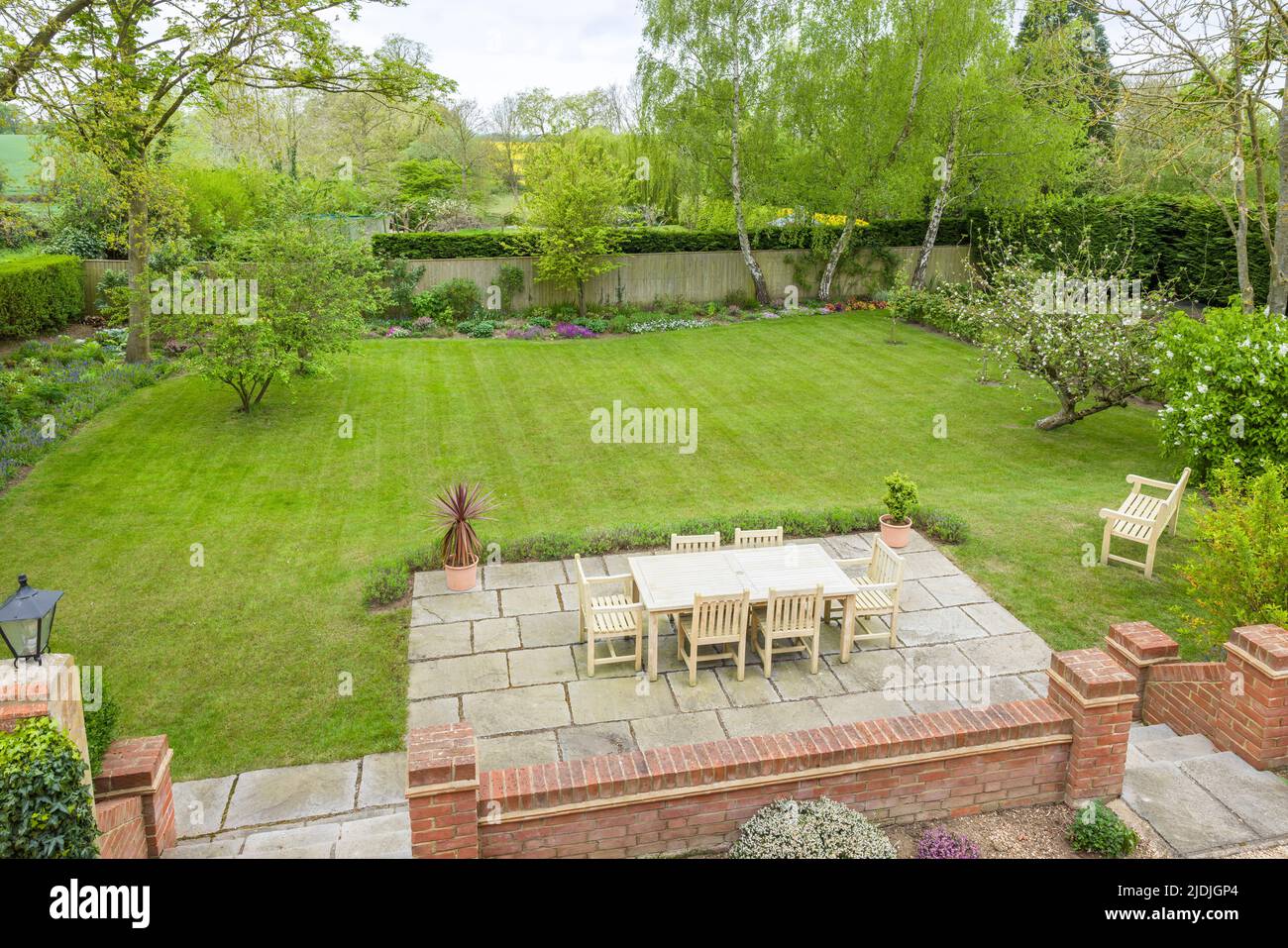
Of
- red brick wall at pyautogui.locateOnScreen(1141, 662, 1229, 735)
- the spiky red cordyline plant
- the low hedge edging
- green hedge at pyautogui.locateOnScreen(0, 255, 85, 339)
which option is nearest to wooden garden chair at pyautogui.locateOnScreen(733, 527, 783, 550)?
the low hedge edging

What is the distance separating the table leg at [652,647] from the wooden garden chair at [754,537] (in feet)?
6.15

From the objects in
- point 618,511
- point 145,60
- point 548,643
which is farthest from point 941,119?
point 548,643

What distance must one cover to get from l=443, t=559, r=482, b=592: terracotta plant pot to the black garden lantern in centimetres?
463

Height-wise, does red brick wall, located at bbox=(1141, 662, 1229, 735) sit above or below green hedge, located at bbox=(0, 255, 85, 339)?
below

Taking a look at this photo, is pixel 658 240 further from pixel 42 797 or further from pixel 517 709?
pixel 42 797

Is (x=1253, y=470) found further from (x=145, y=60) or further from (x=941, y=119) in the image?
(x=145, y=60)

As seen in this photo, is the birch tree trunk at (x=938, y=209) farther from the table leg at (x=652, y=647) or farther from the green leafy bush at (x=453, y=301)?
the table leg at (x=652, y=647)

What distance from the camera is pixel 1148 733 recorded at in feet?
21.7

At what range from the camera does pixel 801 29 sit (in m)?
23.1

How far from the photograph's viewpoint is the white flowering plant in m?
10.8

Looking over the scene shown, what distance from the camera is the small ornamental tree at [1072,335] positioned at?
13492mm

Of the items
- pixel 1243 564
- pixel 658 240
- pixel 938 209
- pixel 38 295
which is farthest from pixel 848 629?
pixel 938 209

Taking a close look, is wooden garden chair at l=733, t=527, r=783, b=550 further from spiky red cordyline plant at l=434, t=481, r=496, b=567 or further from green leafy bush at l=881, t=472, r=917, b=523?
spiky red cordyline plant at l=434, t=481, r=496, b=567

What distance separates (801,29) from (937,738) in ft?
73.2
